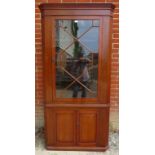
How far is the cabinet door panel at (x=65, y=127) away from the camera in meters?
2.39

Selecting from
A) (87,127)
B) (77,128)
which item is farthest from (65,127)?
(87,127)

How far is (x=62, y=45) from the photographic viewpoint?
2289 millimetres

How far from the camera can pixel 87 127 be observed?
7.90 ft

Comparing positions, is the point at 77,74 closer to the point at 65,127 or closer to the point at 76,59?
the point at 76,59

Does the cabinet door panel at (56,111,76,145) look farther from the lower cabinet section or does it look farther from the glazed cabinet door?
the glazed cabinet door

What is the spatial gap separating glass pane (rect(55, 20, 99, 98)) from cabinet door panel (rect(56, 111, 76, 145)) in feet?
0.66

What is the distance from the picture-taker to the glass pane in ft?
7.40

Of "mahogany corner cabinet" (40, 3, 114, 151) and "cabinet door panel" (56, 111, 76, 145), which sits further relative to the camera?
"cabinet door panel" (56, 111, 76, 145)

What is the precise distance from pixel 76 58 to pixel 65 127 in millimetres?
735

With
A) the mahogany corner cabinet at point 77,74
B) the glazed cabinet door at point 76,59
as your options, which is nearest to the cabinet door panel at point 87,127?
the mahogany corner cabinet at point 77,74

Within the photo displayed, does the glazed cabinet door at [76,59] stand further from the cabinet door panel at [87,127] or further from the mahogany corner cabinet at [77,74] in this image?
the cabinet door panel at [87,127]

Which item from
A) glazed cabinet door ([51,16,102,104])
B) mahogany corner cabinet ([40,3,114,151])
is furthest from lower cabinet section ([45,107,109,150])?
glazed cabinet door ([51,16,102,104])

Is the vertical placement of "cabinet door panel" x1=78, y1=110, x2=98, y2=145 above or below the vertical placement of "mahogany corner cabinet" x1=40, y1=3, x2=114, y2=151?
below
